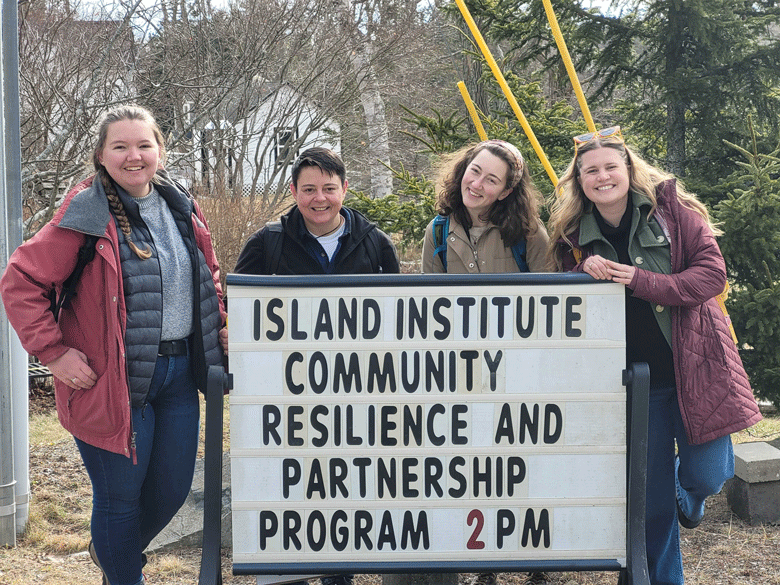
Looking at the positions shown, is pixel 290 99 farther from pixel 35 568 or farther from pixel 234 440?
pixel 234 440

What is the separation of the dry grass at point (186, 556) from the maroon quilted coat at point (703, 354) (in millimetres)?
1365

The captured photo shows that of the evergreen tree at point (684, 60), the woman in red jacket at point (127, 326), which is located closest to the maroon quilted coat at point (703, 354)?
the woman in red jacket at point (127, 326)

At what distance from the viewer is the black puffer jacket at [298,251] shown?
10.3 ft

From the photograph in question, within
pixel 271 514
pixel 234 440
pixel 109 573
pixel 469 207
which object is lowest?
pixel 109 573

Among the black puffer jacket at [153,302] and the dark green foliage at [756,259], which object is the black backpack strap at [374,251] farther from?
the dark green foliage at [756,259]

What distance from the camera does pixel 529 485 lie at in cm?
279

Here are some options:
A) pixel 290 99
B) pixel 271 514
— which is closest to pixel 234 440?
pixel 271 514

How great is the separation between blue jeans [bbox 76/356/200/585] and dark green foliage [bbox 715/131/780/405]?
3.06 metres

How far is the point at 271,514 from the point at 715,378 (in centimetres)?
163

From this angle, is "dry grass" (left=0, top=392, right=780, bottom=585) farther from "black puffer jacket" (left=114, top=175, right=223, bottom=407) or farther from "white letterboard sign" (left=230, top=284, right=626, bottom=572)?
"black puffer jacket" (left=114, top=175, right=223, bottom=407)

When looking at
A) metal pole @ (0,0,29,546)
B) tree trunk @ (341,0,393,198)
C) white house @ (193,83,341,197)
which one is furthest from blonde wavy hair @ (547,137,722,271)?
tree trunk @ (341,0,393,198)

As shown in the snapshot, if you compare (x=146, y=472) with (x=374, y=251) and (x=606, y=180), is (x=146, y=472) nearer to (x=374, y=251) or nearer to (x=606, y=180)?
(x=374, y=251)

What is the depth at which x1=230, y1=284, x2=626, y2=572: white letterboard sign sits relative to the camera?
2.72 m

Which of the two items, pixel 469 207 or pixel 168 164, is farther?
pixel 168 164
